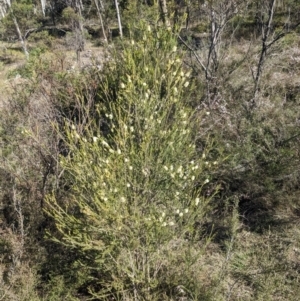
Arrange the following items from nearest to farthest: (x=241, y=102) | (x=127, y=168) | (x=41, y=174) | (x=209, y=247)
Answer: (x=127, y=168) → (x=209, y=247) → (x=41, y=174) → (x=241, y=102)

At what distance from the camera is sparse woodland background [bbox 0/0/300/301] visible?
147 inches

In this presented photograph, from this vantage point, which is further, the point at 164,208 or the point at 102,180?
the point at 164,208

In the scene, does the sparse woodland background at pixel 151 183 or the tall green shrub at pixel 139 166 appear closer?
the tall green shrub at pixel 139 166

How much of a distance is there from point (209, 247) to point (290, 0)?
10.1m

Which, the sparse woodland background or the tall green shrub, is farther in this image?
the sparse woodland background

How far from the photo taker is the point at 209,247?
6.22 meters

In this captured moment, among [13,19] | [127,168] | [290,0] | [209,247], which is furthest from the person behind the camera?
[13,19]

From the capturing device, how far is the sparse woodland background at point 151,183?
373 centimetres

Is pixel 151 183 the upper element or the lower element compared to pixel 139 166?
lower

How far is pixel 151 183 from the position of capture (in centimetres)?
392

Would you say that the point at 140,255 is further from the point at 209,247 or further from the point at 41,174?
the point at 41,174

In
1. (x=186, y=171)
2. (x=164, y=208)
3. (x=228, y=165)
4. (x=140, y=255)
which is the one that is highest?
(x=186, y=171)

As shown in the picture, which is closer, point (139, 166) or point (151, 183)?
point (139, 166)

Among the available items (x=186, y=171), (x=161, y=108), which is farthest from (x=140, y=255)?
(x=161, y=108)
